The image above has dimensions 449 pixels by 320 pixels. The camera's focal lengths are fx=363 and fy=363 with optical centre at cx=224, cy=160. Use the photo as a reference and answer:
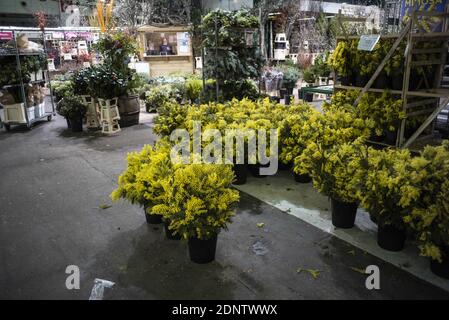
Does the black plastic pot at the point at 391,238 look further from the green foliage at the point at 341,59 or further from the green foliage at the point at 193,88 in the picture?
the green foliage at the point at 193,88

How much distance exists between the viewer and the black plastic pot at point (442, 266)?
2.63 m

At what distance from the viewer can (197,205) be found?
2.69 meters

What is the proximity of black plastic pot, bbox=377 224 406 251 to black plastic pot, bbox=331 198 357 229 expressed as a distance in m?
0.36

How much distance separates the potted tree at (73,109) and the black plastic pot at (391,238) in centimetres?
634

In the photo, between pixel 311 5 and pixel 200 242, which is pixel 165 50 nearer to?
pixel 311 5

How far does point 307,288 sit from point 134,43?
704cm

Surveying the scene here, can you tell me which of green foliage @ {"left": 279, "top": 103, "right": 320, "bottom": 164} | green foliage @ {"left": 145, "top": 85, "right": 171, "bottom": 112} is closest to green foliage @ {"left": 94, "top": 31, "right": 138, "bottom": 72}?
green foliage @ {"left": 145, "top": 85, "right": 171, "bottom": 112}

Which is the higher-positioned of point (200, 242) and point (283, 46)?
point (283, 46)

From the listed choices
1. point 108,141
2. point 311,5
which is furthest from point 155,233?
point 311,5

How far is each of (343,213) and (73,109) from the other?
236 inches

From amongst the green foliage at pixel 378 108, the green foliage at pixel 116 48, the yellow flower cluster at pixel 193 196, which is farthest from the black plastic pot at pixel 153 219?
the green foliage at pixel 116 48

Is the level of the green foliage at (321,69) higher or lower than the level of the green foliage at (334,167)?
higher

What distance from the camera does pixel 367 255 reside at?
302cm

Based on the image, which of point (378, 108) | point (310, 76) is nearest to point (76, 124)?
point (378, 108)
